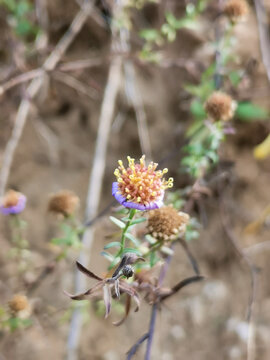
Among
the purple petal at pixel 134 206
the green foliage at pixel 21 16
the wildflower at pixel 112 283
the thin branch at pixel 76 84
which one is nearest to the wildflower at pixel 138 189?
the purple petal at pixel 134 206

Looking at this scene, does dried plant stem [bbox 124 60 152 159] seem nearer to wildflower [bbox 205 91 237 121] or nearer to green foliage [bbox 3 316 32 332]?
wildflower [bbox 205 91 237 121]

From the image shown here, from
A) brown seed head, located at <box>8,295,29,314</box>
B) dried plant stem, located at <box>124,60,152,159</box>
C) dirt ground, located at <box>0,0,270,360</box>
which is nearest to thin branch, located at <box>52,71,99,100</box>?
dirt ground, located at <box>0,0,270,360</box>

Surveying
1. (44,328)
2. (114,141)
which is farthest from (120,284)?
(114,141)

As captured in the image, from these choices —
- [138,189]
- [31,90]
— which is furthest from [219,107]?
[31,90]

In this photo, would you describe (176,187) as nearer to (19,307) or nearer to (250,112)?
(250,112)

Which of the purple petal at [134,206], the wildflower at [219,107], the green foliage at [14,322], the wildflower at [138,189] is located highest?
the wildflower at [219,107]

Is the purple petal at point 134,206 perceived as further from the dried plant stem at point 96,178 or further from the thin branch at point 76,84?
the thin branch at point 76,84
